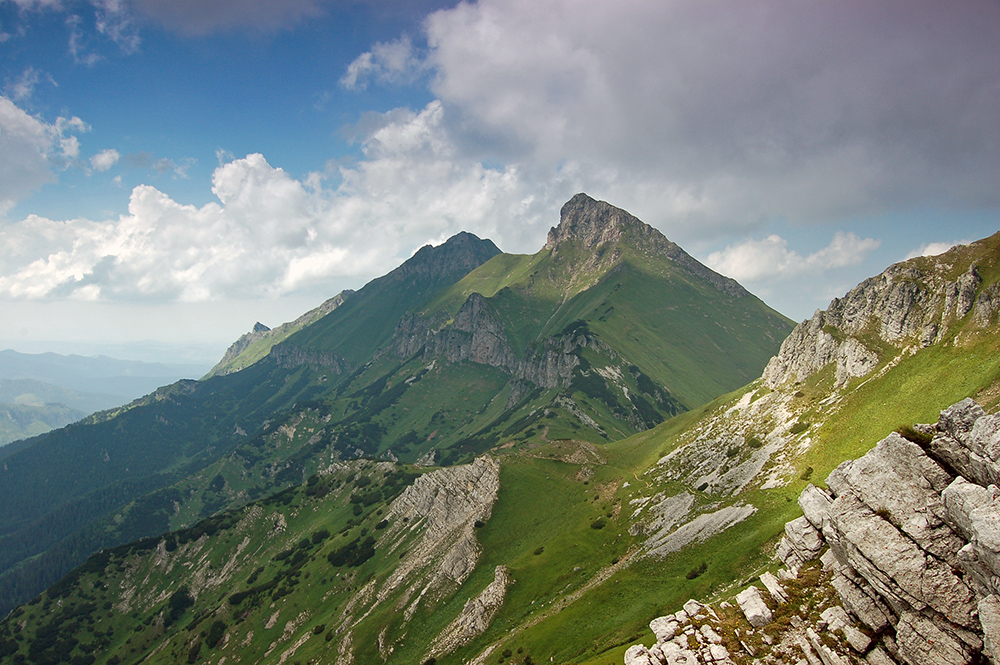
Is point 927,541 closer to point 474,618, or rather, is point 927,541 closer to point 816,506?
point 816,506

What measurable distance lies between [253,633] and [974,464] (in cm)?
16887

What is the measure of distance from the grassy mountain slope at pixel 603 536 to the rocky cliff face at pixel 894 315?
1.54 ft

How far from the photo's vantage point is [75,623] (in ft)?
593

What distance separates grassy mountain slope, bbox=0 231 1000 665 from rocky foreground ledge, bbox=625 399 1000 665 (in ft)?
58.1

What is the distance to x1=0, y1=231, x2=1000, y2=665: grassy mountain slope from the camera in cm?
6869

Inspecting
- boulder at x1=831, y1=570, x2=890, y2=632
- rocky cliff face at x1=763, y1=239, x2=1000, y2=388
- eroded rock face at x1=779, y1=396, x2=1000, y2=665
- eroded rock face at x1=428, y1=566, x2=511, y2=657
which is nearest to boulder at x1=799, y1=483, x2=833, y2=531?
eroded rock face at x1=779, y1=396, x2=1000, y2=665

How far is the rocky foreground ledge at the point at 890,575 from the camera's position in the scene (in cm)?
2706

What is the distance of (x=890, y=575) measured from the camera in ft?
98.5

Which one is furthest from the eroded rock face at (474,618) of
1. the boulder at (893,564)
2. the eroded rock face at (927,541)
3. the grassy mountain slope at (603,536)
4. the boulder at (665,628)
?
the boulder at (893,564)

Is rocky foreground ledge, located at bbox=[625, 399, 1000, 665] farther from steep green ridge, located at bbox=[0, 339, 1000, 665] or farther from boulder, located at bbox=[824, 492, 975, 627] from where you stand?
steep green ridge, located at bbox=[0, 339, 1000, 665]

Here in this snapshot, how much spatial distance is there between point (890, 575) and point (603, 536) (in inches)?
2889

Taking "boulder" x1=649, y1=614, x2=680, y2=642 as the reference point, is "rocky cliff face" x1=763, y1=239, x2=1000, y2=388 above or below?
above

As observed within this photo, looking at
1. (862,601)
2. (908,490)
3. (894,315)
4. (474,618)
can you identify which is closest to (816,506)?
(908,490)

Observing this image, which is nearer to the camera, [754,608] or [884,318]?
[754,608]
